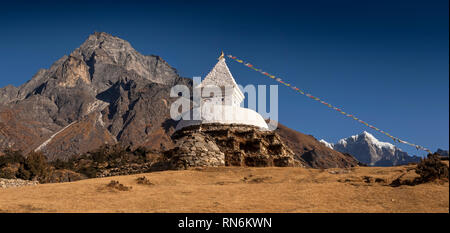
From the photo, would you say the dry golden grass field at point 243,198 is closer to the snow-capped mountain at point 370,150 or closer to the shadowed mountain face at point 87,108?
the shadowed mountain face at point 87,108

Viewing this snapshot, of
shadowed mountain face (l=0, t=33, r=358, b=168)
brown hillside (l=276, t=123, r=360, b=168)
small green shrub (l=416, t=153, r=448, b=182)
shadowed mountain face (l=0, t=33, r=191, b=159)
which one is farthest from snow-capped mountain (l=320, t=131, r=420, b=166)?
small green shrub (l=416, t=153, r=448, b=182)

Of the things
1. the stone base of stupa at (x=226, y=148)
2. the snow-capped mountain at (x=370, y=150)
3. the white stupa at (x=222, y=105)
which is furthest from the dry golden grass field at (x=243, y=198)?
the snow-capped mountain at (x=370, y=150)

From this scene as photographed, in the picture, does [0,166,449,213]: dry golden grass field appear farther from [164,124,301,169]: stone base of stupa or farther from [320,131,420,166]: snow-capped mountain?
[320,131,420,166]: snow-capped mountain

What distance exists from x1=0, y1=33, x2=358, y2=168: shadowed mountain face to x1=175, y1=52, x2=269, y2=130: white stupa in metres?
48.7

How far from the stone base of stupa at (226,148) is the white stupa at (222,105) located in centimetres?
42

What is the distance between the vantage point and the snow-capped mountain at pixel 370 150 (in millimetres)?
140062

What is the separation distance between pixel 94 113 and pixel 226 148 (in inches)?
4089

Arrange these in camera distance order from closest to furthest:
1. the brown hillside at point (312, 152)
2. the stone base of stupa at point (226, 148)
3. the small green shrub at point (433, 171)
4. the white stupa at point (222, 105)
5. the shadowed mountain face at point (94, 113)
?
the small green shrub at point (433, 171), the stone base of stupa at point (226, 148), the white stupa at point (222, 105), the brown hillside at point (312, 152), the shadowed mountain face at point (94, 113)

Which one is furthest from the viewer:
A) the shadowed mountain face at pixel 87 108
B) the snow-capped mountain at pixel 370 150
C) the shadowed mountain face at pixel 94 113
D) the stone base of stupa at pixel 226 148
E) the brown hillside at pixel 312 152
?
the snow-capped mountain at pixel 370 150

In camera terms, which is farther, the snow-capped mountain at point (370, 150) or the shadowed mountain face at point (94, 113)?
the snow-capped mountain at point (370, 150)

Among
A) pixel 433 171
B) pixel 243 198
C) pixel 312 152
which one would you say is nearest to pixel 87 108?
pixel 312 152

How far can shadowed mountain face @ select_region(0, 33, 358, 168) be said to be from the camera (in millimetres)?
95562
